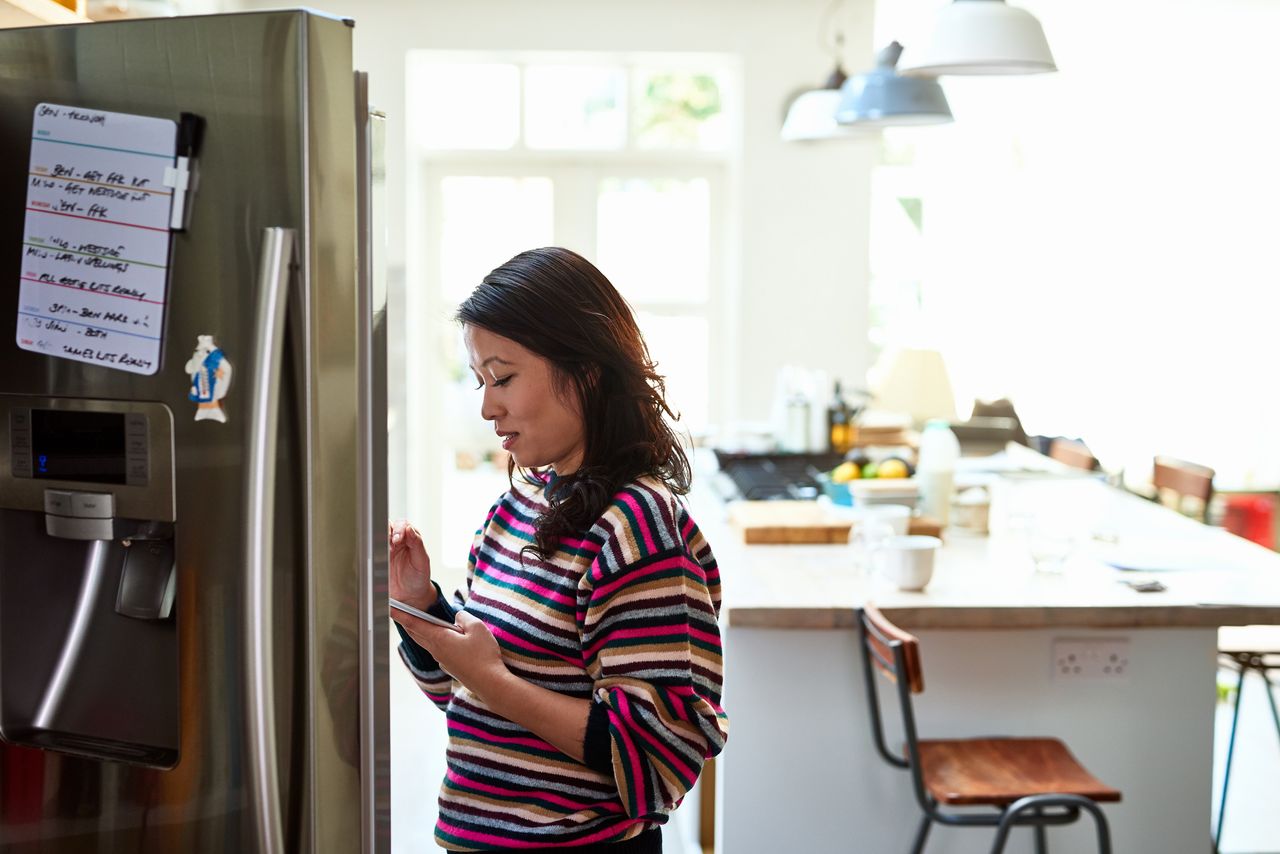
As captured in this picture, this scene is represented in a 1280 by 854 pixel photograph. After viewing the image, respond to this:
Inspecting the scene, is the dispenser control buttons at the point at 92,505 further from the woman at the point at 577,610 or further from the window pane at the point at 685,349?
the window pane at the point at 685,349

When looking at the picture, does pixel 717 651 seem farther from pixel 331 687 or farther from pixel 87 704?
pixel 87 704

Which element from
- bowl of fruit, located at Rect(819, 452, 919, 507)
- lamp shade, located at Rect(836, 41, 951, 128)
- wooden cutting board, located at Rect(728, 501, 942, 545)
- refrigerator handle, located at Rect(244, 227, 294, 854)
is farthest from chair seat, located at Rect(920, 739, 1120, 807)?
lamp shade, located at Rect(836, 41, 951, 128)

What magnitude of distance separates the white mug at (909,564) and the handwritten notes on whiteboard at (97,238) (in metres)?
1.78

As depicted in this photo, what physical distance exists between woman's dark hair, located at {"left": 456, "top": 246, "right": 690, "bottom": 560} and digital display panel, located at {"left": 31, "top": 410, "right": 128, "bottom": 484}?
1.22ft

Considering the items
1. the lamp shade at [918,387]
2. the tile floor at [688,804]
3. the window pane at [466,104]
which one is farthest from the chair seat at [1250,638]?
the window pane at [466,104]

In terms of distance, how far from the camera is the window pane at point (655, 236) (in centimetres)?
619

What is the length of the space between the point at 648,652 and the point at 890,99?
8.29 ft

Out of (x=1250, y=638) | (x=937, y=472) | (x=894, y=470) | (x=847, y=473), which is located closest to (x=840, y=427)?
(x=847, y=473)

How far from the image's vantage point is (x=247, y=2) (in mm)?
5758

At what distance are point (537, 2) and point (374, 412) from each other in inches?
192

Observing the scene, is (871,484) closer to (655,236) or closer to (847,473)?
(847,473)

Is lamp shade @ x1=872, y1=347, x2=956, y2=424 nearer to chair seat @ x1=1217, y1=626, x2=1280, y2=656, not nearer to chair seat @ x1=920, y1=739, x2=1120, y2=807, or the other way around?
chair seat @ x1=1217, y1=626, x2=1280, y2=656

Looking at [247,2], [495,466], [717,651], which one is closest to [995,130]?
[495,466]

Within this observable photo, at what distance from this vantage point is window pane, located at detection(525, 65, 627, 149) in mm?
6070
